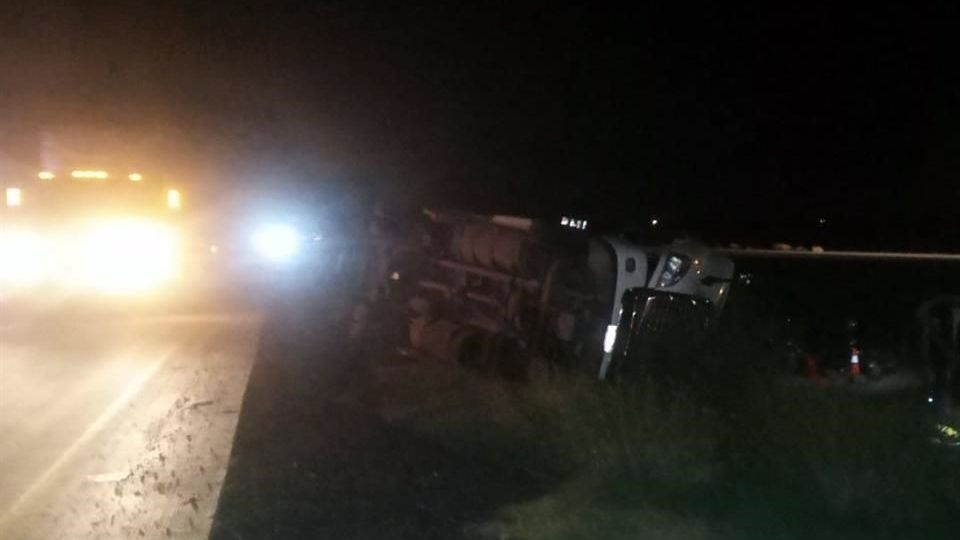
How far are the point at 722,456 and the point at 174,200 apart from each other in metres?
25.1

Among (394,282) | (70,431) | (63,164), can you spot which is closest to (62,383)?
(70,431)

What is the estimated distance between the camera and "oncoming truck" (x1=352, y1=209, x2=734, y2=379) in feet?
39.8

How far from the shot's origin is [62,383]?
15250 millimetres

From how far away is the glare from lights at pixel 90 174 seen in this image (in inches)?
1222

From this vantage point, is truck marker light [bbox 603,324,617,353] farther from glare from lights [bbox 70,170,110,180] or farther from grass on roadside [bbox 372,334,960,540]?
glare from lights [bbox 70,170,110,180]

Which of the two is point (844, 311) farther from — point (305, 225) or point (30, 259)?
point (30, 259)

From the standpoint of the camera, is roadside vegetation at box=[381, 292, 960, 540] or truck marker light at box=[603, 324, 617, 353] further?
truck marker light at box=[603, 324, 617, 353]

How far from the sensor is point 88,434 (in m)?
12.1

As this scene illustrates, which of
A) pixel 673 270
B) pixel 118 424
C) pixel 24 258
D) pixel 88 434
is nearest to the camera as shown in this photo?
pixel 88 434

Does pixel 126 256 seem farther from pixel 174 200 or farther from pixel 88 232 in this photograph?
pixel 174 200

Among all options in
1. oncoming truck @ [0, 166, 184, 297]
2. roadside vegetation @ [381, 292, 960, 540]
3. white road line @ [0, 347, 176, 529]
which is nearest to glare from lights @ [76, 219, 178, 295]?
oncoming truck @ [0, 166, 184, 297]

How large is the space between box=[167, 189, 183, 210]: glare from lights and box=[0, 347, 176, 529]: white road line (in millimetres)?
15253

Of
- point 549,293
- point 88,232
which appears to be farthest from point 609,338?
point 88,232

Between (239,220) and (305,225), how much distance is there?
296 inches
